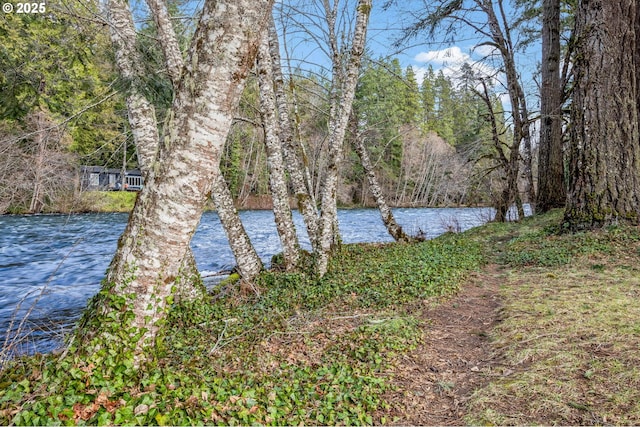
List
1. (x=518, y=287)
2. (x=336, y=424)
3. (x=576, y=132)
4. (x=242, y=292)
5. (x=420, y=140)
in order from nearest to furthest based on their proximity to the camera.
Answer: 1. (x=336, y=424)
2. (x=518, y=287)
3. (x=242, y=292)
4. (x=576, y=132)
5. (x=420, y=140)

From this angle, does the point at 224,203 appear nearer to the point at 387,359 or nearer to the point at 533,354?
the point at 387,359

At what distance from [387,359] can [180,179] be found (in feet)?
7.17

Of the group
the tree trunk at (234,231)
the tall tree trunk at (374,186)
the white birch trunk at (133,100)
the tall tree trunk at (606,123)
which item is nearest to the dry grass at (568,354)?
the tall tree trunk at (606,123)

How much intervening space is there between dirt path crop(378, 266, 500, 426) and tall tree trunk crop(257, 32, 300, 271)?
295cm

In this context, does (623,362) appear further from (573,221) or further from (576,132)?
(576,132)

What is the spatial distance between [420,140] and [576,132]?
85.3 ft

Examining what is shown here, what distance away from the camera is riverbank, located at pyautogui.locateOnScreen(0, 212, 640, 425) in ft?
6.87

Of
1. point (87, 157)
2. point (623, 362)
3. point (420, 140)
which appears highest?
point (420, 140)

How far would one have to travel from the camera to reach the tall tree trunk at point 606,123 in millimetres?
5965

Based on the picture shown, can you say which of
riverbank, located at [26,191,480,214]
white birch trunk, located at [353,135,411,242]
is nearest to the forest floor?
white birch trunk, located at [353,135,411,242]

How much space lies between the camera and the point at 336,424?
2277mm

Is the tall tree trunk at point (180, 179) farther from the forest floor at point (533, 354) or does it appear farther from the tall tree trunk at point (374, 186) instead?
the tall tree trunk at point (374, 186)

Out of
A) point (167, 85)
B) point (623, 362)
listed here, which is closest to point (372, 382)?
point (623, 362)

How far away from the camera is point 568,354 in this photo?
2.71 m
